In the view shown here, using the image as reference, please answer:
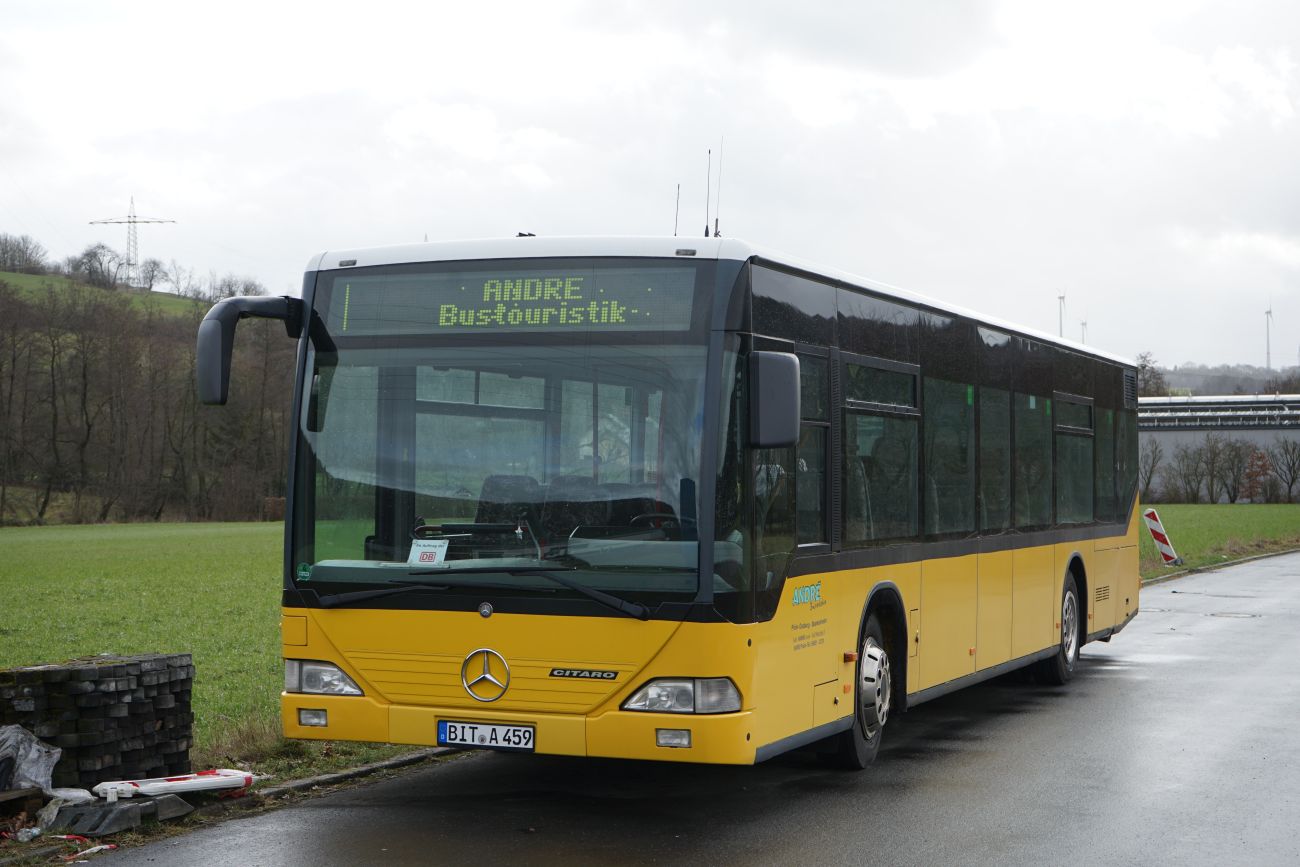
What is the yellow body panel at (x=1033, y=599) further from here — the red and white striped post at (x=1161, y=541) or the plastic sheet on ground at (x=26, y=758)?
the red and white striped post at (x=1161, y=541)

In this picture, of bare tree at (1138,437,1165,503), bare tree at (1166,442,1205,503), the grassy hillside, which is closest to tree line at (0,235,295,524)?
the grassy hillside

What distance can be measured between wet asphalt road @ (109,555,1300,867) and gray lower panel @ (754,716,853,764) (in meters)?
0.36

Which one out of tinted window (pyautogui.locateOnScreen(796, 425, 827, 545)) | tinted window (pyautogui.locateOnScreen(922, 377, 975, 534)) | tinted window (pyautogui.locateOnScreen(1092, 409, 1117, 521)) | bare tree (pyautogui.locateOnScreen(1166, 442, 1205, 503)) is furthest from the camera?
bare tree (pyautogui.locateOnScreen(1166, 442, 1205, 503))

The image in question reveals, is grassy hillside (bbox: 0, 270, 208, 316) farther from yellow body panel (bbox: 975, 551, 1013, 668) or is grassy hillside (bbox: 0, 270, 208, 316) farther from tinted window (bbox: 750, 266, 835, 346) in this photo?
tinted window (bbox: 750, 266, 835, 346)

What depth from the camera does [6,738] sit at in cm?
769

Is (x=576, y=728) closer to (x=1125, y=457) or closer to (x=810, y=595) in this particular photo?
(x=810, y=595)

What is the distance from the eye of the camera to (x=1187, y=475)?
103 metres

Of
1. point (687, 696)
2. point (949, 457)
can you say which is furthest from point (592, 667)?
point (949, 457)

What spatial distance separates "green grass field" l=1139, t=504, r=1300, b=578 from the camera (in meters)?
36.9

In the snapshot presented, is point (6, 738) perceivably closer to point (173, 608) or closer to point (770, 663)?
point (770, 663)

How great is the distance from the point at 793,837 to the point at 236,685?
28.7ft

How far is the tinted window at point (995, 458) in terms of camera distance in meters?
11.6

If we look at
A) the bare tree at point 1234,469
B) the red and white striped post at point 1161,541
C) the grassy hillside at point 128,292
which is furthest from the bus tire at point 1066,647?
the bare tree at point 1234,469

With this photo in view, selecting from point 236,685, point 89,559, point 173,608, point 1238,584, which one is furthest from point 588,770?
point 89,559
